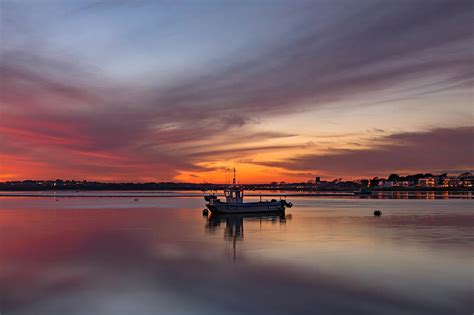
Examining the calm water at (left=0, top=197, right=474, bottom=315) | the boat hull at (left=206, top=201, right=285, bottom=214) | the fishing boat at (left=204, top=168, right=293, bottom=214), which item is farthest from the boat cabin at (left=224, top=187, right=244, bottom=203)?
the calm water at (left=0, top=197, right=474, bottom=315)

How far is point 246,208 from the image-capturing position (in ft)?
195

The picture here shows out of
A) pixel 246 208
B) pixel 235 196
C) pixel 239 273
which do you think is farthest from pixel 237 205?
pixel 239 273

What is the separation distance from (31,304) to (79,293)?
1.80 metres

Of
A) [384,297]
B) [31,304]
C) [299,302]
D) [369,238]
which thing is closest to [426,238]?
[369,238]

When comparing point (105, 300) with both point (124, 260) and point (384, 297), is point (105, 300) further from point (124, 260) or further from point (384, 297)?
point (384, 297)

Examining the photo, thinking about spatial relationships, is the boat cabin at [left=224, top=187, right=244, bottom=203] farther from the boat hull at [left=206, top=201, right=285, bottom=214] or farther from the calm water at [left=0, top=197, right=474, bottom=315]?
the calm water at [left=0, top=197, right=474, bottom=315]

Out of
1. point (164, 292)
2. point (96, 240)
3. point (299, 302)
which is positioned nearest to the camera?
point (299, 302)

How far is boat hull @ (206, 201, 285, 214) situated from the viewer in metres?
58.2

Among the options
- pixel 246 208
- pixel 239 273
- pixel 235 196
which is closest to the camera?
pixel 239 273

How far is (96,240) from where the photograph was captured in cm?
3278

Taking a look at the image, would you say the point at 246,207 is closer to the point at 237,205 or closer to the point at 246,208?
the point at 246,208

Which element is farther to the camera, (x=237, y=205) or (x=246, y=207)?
(x=246, y=207)

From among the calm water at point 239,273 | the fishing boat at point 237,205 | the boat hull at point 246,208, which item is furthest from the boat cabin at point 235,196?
the calm water at point 239,273

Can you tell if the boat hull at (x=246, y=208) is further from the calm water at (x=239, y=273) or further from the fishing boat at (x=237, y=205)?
the calm water at (x=239, y=273)
